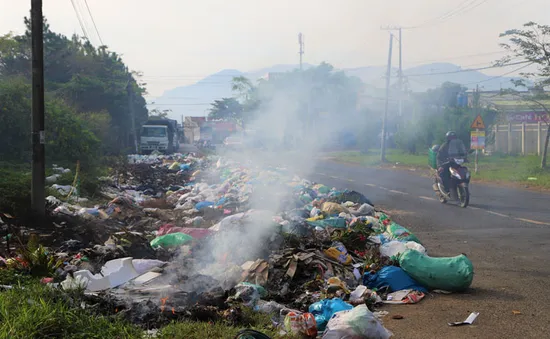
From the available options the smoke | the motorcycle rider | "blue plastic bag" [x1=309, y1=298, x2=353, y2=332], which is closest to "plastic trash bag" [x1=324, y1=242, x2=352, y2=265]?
the smoke

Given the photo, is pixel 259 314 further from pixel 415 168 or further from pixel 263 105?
pixel 415 168

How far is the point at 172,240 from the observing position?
715 centimetres

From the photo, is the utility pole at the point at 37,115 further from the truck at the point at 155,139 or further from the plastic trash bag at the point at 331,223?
the truck at the point at 155,139

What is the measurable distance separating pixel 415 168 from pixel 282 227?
20721 mm

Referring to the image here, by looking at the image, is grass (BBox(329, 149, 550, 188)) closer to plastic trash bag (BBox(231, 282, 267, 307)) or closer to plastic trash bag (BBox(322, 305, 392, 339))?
plastic trash bag (BBox(231, 282, 267, 307))

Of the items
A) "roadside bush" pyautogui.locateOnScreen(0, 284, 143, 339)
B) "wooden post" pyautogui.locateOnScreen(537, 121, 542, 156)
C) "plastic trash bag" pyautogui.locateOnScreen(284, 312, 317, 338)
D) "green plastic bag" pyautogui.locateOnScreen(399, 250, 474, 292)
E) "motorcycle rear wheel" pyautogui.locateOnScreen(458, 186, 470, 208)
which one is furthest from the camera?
"wooden post" pyautogui.locateOnScreen(537, 121, 542, 156)

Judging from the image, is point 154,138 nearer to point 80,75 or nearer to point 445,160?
point 80,75

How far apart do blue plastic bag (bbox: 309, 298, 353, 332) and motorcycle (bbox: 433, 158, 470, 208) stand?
803 centimetres

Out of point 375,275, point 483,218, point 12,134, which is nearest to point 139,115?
point 12,134

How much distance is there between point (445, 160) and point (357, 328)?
958 centimetres

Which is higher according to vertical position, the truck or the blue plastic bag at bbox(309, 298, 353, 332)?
the truck

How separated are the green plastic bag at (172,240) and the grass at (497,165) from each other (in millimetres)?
13339

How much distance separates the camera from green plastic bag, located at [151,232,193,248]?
23.2ft

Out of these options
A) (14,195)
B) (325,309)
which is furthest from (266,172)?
(325,309)
